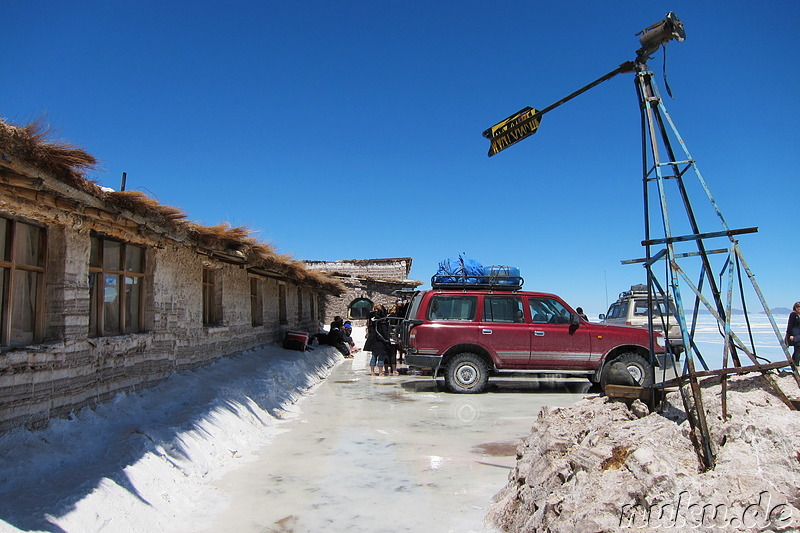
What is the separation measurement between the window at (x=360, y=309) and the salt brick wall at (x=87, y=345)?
18432 millimetres

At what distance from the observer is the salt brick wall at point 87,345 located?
4562 mm

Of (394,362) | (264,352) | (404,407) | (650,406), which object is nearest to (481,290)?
(404,407)

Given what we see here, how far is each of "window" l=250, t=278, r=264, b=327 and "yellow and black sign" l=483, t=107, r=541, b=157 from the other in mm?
9132

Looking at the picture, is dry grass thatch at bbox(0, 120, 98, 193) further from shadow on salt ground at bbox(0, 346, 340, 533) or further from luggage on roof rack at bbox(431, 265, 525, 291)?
luggage on roof rack at bbox(431, 265, 525, 291)

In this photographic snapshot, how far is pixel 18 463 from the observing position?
389cm

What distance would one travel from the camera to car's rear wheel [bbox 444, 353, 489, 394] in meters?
10.4

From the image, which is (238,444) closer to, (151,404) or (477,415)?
(151,404)

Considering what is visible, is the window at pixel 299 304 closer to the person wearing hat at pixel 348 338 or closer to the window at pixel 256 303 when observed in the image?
the person wearing hat at pixel 348 338

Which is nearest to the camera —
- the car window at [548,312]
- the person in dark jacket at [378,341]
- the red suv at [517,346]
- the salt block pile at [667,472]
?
the salt block pile at [667,472]

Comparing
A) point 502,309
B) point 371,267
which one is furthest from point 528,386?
point 371,267

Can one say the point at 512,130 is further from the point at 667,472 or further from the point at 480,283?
the point at 480,283

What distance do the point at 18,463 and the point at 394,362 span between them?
10329mm

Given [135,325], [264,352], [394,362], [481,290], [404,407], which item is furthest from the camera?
[394,362]

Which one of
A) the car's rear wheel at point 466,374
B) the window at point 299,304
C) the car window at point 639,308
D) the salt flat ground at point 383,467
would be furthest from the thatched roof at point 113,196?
the car window at point 639,308
